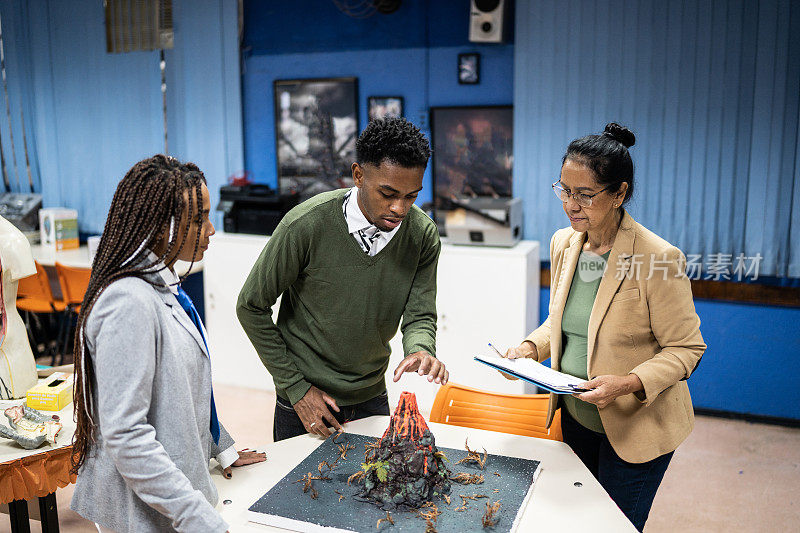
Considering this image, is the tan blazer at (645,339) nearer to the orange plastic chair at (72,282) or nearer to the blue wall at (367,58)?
the blue wall at (367,58)

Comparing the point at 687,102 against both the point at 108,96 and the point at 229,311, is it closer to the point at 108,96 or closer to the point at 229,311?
the point at 229,311

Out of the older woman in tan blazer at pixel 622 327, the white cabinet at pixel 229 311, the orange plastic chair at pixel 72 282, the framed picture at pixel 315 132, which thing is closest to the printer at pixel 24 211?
the orange plastic chair at pixel 72 282

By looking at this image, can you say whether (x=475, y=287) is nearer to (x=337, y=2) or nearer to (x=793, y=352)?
(x=793, y=352)

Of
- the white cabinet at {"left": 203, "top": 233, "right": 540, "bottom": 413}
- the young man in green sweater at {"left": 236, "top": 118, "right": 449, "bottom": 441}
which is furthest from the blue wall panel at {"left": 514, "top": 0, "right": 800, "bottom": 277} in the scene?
the young man in green sweater at {"left": 236, "top": 118, "right": 449, "bottom": 441}

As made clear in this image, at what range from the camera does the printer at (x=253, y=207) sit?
4551 mm

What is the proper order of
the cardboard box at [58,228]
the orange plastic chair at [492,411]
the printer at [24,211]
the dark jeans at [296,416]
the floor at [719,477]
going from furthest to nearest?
the printer at [24,211]
the cardboard box at [58,228]
the floor at [719,477]
the orange plastic chair at [492,411]
the dark jeans at [296,416]

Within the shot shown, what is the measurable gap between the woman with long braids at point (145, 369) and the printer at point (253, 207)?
→ 3178mm

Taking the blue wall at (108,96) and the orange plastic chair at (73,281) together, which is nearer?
the orange plastic chair at (73,281)

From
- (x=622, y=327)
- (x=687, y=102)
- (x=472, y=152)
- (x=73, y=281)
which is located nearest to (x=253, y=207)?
(x=73, y=281)

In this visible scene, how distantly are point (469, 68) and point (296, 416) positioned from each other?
2.93 m

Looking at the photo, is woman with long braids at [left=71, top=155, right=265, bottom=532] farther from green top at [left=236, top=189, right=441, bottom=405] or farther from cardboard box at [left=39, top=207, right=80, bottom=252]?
cardboard box at [left=39, top=207, right=80, bottom=252]

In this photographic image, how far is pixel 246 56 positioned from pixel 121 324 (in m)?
4.09

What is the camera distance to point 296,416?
212 centimetres

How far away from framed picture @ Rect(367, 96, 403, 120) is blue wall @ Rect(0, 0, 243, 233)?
38.4 inches
